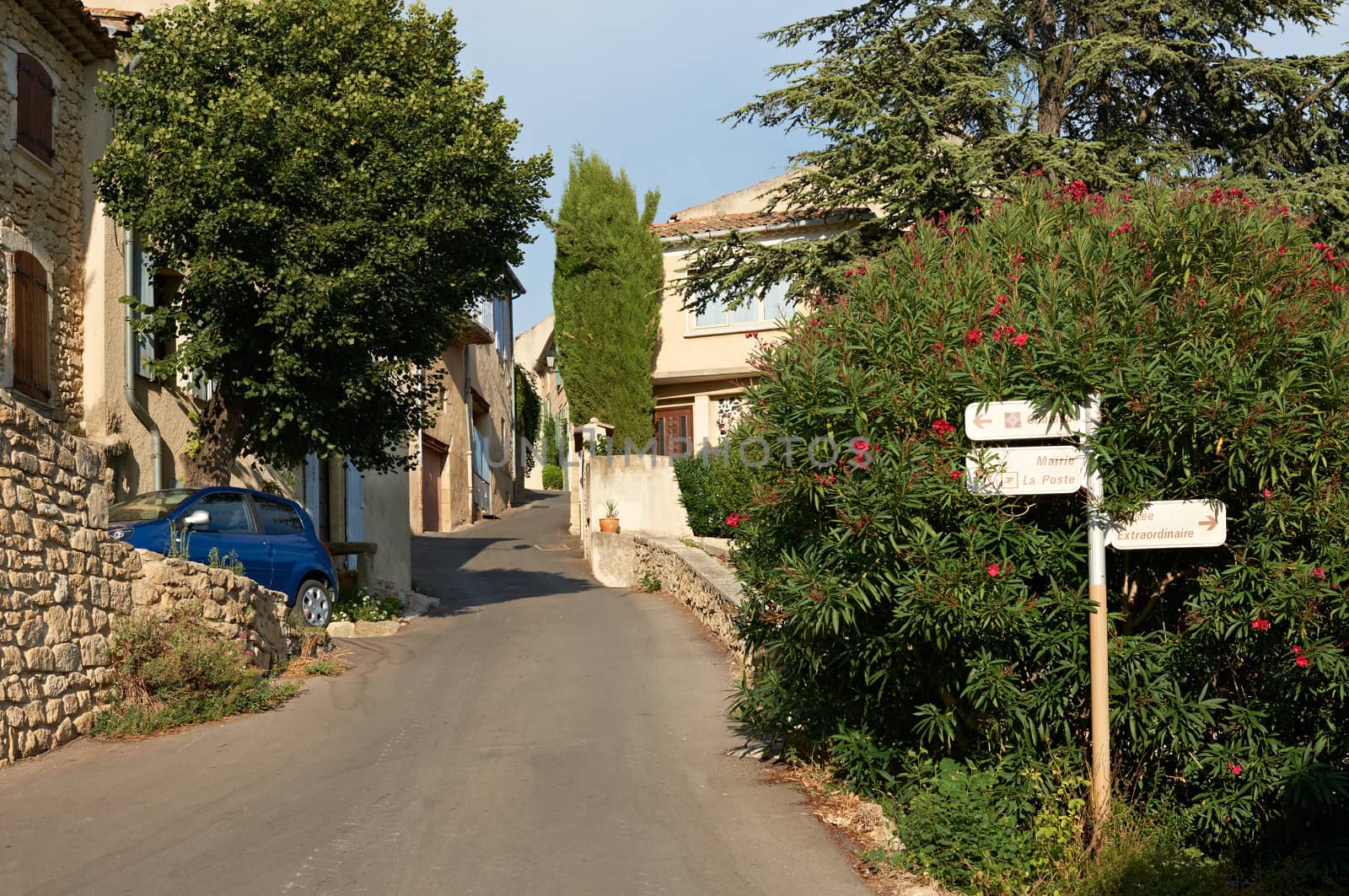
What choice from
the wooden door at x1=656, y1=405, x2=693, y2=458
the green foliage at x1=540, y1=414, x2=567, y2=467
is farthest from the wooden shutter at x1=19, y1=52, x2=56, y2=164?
the green foliage at x1=540, y1=414, x2=567, y2=467

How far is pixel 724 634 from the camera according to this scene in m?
13.3

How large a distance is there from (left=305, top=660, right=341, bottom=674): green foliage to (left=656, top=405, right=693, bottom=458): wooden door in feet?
45.0

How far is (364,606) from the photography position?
52.5ft

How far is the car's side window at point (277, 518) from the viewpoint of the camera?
13.0 metres

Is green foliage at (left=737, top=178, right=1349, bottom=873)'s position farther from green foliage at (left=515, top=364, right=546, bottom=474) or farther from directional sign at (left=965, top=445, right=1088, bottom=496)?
green foliage at (left=515, top=364, right=546, bottom=474)

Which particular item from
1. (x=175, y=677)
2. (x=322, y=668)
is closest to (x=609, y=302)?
(x=322, y=668)

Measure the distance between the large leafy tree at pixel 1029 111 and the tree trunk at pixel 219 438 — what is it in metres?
6.66

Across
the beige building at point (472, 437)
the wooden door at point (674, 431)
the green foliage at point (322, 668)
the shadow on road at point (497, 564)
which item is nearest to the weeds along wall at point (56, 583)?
the green foliage at point (322, 668)

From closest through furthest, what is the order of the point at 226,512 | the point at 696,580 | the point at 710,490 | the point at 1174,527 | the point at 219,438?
1. the point at 1174,527
2. the point at 226,512
3. the point at 219,438
4. the point at 696,580
5. the point at 710,490

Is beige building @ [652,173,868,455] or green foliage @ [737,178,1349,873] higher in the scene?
beige building @ [652,173,868,455]

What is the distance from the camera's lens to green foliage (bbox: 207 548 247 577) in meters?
11.6

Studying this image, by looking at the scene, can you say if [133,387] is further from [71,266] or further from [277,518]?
[277,518]

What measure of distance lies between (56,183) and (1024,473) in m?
13.0

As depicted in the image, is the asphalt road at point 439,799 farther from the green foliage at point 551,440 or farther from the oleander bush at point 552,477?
the oleander bush at point 552,477
